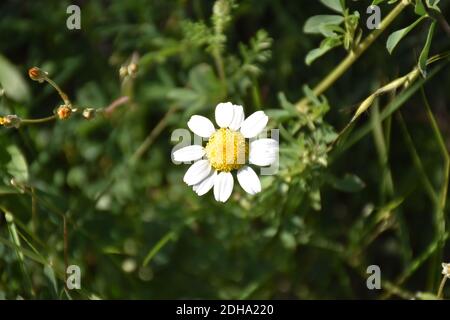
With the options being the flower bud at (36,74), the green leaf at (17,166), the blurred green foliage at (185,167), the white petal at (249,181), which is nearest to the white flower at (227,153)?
the white petal at (249,181)

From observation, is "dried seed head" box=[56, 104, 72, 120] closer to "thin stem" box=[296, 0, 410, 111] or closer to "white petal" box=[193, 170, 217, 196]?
"white petal" box=[193, 170, 217, 196]

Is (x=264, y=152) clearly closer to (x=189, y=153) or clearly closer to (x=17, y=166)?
(x=189, y=153)

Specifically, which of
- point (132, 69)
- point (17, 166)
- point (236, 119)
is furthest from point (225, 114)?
point (17, 166)

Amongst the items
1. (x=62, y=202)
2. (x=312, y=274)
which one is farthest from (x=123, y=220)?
(x=312, y=274)
